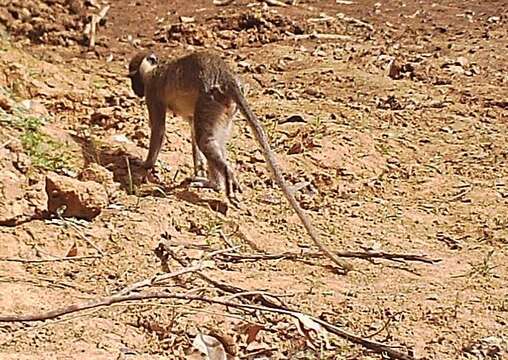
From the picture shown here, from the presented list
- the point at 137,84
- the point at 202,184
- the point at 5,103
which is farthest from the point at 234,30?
the point at 202,184

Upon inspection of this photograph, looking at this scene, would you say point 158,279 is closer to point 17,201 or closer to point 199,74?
point 17,201

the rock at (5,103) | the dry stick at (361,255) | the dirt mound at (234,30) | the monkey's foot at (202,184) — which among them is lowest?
the dirt mound at (234,30)

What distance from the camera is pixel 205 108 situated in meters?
7.02

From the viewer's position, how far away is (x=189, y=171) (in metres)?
7.46

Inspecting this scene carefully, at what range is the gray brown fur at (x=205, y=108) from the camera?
679cm

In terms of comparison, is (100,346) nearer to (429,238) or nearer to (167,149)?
(429,238)

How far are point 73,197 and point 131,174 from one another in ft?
4.30

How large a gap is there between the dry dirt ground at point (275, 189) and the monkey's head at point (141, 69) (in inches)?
11.9

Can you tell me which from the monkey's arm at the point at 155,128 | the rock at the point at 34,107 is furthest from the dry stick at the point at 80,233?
the rock at the point at 34,107

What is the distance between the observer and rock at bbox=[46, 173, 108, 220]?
5.60 m

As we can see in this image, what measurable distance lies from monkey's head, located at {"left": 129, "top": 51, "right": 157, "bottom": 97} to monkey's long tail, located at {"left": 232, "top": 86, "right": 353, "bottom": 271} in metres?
1.24

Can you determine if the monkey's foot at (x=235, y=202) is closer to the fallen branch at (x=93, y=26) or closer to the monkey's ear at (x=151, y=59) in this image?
the monkey's ear at (x=151, y=59)

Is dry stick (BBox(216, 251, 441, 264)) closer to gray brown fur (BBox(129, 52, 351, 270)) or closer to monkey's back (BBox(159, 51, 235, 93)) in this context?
gray brown fur (BBox(129, 52, 351, 270))

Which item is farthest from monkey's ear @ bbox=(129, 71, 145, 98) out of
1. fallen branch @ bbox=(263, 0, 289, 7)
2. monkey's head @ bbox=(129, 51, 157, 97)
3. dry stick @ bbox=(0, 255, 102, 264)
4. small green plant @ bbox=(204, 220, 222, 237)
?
fallen branch @ bbox=(263, 0, 289, 7)
